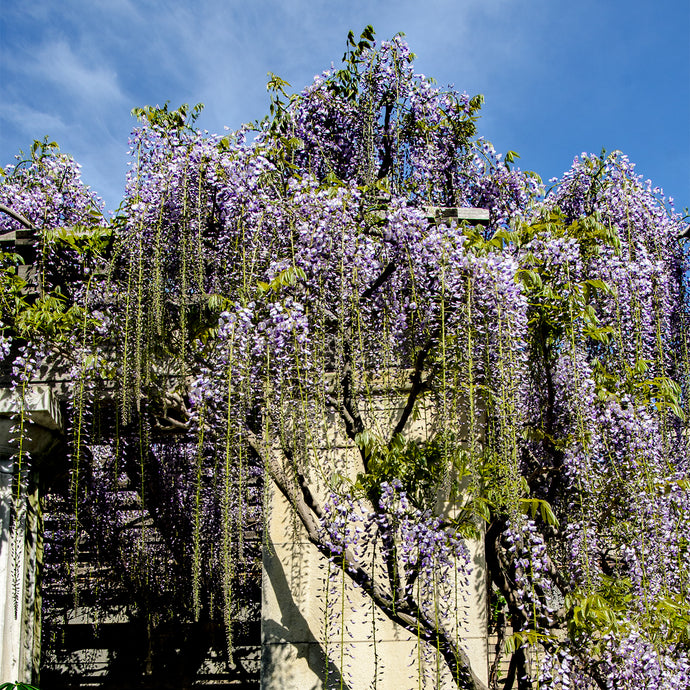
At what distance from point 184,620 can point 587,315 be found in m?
4.66

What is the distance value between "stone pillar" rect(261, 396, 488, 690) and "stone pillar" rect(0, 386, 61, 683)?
1.12m

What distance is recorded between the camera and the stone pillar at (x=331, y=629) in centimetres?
334

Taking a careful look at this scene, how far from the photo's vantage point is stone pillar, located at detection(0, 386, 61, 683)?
3271 millimetres

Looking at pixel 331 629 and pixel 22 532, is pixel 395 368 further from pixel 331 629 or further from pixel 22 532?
pixel 22 532

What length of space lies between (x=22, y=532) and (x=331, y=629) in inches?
61.1

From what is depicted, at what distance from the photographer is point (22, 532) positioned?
3395mm

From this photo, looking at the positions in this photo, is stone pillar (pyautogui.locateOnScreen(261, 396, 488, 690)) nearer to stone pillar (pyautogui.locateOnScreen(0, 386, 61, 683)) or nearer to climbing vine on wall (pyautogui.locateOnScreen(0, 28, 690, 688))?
climbing vine on wall (pyautogui.locateOnScreen(0, 28, 690, 688))

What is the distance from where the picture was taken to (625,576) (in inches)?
138

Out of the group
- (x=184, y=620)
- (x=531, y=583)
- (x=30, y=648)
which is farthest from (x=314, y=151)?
(x=184, y=620)

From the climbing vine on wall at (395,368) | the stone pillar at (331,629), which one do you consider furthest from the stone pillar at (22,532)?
the stone pillar at (331,629)

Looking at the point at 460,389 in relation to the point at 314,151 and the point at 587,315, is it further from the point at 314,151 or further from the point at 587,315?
the point at 314,151

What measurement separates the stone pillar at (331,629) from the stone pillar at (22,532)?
112 centimetres

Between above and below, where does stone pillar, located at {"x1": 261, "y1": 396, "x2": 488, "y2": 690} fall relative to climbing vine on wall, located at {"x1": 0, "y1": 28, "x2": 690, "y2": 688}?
below

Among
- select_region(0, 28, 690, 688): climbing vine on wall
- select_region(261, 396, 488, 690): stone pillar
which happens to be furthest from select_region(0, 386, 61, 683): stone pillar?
select_region(261, 396, 488, 690): stone pillar
